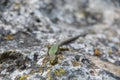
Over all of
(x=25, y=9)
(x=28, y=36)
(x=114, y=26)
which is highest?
(x=25, y=9)

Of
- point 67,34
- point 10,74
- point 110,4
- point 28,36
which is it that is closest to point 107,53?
point 67,34

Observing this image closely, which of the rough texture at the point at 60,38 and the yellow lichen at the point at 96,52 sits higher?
the rough texture at the point at 60,38

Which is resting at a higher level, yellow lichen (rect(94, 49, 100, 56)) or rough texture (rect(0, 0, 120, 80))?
rough texture (rect(0, 0, 120, 80))

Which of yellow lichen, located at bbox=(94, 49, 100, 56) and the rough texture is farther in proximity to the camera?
yellow lichen, located at bbox=(94, 49, 100, 56)

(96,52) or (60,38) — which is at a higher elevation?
(60,38)

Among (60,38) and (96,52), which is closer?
(96,52)

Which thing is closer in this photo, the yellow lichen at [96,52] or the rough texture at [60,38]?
the rough texture at [60,38]

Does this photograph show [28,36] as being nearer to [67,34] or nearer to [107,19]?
[67,34]

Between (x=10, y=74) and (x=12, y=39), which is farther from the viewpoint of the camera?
(x=12, y=39)
